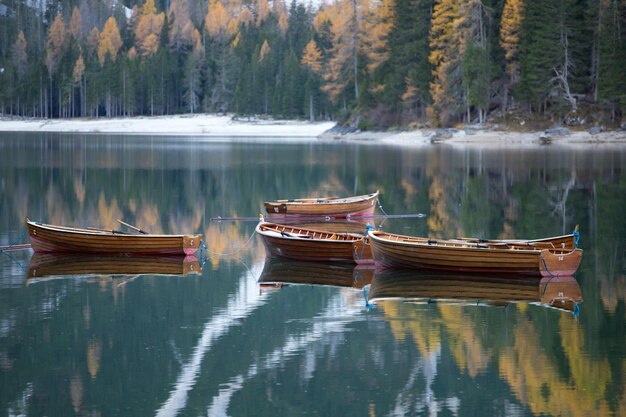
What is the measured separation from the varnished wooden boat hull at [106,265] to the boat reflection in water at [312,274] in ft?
5.91

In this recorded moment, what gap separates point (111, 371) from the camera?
1373cm

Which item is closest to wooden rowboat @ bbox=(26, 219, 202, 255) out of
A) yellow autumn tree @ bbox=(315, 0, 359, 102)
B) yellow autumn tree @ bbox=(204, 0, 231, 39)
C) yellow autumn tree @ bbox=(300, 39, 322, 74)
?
yellow autumn tree @ bbox=(315, 0, 359, 102)

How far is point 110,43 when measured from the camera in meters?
149

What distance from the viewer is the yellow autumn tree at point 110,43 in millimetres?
145500

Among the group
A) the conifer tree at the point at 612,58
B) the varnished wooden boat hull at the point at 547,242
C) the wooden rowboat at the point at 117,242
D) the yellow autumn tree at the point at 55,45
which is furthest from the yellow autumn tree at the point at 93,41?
the varnished wooden boat hull at the point at 547,242

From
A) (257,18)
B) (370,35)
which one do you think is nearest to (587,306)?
(370,35)

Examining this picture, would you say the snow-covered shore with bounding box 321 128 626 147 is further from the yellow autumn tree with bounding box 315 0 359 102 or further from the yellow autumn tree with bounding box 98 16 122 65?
the yellow autumn tree with bounding box 98 16 122 65

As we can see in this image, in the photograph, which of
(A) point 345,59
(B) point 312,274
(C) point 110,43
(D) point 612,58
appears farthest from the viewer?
(C) point 110,43

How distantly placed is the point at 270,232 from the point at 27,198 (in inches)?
635

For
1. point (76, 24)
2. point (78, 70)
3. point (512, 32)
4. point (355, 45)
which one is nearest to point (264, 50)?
point (78, 70)

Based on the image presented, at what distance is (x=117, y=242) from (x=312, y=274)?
5176 millimetres

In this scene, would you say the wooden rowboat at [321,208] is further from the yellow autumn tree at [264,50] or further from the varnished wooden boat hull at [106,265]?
the yellow autumn tree at [264,50]

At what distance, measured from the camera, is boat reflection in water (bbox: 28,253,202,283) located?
21.7 meters

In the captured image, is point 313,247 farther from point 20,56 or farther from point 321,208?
point 20,56
